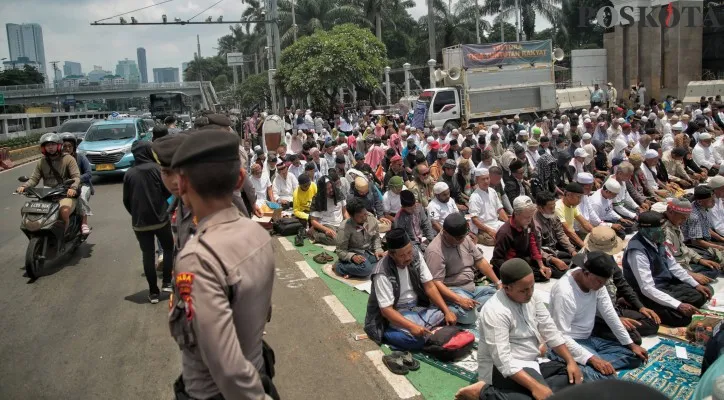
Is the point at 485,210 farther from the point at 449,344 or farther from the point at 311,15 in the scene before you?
the point at 311,15

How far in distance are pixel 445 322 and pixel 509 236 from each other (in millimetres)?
1645

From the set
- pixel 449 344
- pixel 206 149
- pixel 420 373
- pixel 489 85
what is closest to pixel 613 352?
pixel 449 344

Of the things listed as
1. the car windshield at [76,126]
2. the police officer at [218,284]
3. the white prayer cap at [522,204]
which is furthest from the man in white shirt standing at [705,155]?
the car windshield at [76,126]

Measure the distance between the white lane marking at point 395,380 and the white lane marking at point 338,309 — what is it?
820 mm

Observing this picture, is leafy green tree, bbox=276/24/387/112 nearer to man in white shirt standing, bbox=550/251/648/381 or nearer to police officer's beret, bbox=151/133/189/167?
man in white shirt standing, bbox=550/251/648/381

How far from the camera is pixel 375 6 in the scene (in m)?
41.8

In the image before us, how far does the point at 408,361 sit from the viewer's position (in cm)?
499

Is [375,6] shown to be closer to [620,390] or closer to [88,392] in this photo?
[88,392]

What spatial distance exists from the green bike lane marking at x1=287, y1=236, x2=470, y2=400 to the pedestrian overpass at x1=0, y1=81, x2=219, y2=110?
67176 mm

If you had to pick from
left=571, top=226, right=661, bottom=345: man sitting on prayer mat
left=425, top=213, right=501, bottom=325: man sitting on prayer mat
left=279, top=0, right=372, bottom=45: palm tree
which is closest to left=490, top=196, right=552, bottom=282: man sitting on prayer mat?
left=425, top=213, right=501, bottom=325: man sitting on prayer mat

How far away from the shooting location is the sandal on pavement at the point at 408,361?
497cm

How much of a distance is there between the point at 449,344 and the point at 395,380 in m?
0.61

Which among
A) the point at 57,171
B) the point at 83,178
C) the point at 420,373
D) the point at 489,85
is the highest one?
the point at 489,85

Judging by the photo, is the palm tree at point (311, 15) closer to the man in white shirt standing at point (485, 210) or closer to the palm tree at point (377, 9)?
the palm tree at point (377, 9)
